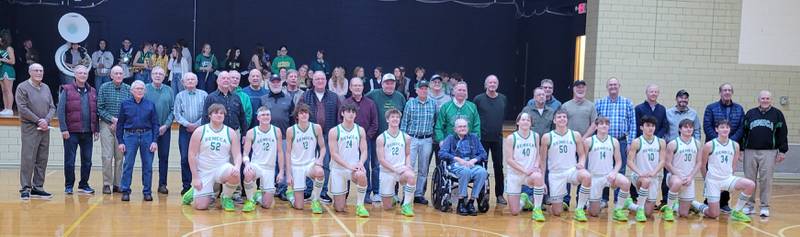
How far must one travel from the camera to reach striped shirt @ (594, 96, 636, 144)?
9234 mm

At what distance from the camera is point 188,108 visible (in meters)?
Answer: 9.19

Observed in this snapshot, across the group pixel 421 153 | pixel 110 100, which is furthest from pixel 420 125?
pixel 110 100

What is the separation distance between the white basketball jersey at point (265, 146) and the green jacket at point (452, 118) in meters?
1.85

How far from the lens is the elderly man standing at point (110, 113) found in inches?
Answer: 362

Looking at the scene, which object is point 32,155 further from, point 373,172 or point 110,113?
point 373,172

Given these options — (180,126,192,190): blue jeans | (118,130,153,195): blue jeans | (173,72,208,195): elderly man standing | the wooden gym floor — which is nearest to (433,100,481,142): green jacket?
the wooden gym floor

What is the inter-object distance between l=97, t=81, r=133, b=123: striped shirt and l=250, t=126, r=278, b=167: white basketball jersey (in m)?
1.76

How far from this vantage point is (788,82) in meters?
12.9

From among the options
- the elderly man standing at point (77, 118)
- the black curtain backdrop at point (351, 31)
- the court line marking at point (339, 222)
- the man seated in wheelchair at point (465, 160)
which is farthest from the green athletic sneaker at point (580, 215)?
the black curtain backdrop at point (351, 31)

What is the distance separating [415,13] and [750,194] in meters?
11.7

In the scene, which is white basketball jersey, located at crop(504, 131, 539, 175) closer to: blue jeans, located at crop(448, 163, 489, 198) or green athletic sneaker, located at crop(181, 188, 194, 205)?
blue jeans, located at crop(448, 163, 489, 198)

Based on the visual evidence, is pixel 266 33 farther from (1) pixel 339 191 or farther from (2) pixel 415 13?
(1) pixel 339 191

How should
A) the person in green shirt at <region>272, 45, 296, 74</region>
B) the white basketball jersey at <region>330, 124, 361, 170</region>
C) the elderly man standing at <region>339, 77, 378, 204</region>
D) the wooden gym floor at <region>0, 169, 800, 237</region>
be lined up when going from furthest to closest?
the person in green shirt at <region>272, 45, 296, 74</region> → the elderly man standing at <region>339, 77, 378, 204</region> → the white basketball jersey at <region>330, 124, 361, 170</region> → the wooden gym floor at <region>0, 169, 800, 237</region>

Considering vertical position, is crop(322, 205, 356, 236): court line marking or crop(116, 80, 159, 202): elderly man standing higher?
crop(116, 80, 159, 202): elderly man standing
